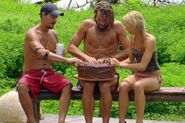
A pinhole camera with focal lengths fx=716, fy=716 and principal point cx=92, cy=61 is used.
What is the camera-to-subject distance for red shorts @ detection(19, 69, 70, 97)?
7730 millimetres

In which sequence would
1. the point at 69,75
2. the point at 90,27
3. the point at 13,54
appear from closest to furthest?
the point at 90,27
the point at 69,75
the point at 13,54

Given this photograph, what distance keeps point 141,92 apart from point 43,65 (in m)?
1.18

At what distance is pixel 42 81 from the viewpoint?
781 cm

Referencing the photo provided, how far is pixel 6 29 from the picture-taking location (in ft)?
47.9

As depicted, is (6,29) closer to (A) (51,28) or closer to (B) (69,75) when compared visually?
(B) (69,75)

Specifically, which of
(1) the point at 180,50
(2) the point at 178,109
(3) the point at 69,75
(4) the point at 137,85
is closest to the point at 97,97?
(4) the point at 137,85

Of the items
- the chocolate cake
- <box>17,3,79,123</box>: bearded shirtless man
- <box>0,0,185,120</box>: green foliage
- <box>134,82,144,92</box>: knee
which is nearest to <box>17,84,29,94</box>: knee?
<box>17,3,79,123</box>: bearded shirtless man

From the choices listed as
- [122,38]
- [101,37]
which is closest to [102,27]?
[101,37]

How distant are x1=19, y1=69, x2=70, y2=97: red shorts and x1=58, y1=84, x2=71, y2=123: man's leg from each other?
63 mm

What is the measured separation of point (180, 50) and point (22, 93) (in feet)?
16.0

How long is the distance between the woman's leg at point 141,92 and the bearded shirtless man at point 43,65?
0.71 metres

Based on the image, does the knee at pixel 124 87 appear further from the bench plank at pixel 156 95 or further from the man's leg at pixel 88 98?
the man's leg at pixel 88 98

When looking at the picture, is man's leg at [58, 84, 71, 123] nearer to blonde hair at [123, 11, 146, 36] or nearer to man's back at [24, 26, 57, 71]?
man's back at [24, 26, 57, 71]

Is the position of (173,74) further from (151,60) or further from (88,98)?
(88,98)
